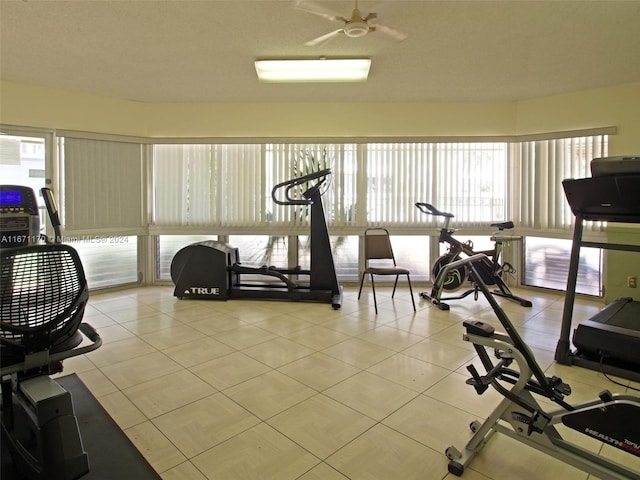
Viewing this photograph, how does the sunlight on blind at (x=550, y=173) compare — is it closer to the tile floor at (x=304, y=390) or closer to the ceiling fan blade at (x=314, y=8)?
the tile floor at (x=304, y=390)

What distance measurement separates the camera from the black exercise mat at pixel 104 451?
1765mm

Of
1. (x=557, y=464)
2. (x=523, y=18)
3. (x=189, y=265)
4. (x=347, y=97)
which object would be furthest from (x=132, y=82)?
(x=557, y=464)

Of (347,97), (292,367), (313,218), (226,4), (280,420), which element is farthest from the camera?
(347,97)

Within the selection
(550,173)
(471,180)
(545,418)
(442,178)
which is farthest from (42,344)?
(550,173)

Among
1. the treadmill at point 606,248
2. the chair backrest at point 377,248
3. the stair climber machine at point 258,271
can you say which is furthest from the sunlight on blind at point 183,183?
the treadmill at point 606,248

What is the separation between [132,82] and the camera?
4.42 meters

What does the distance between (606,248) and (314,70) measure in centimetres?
306

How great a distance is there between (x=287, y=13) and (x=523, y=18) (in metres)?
1.83

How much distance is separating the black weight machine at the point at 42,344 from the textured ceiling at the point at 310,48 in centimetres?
208

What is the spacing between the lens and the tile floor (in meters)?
1.86

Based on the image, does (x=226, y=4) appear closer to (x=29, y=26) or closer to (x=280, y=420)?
(x=29, y=26)

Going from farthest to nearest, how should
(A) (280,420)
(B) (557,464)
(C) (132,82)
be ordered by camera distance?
(C) (132,82) → (A) (280,420) → (B) (557,464)

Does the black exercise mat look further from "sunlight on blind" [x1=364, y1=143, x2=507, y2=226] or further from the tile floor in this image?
"sunlight on blind" [x1=364, y1=143, x2=507, y2=226]

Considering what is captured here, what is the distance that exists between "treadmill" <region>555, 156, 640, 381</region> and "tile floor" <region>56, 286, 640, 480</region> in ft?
0.65
